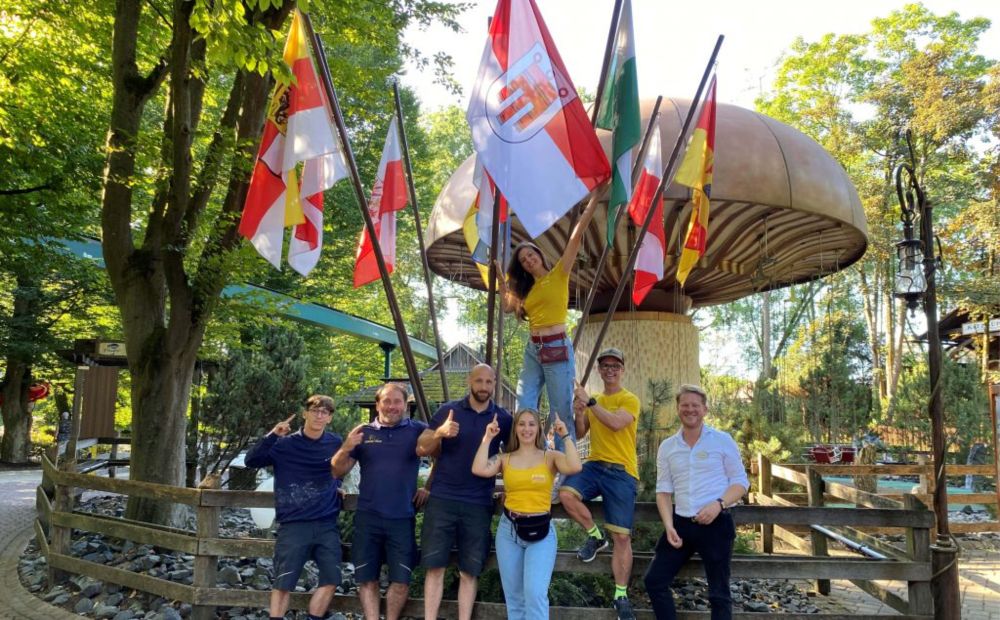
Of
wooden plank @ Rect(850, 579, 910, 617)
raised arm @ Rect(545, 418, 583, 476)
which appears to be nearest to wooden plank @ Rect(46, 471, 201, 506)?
raised arm @ Rect(545, 418, 583, 476)

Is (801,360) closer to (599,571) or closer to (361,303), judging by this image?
(361,303)

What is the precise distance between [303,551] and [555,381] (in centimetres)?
204

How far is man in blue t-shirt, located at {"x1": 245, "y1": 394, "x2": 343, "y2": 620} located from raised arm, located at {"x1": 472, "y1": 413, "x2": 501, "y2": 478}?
115 centimetres

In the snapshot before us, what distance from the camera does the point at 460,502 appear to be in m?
4.25

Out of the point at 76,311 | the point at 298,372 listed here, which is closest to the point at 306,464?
the point at 298,372

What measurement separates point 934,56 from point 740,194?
19.1m

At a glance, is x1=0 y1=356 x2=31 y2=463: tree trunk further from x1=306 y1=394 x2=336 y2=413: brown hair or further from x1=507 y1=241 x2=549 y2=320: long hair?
x1=507 y1=241 x2=549 y2=320: long hair

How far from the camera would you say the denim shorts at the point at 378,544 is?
4305 mm

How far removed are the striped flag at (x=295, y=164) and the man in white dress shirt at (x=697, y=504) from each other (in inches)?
115

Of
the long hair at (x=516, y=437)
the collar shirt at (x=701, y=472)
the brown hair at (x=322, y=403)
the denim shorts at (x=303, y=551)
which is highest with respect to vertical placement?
the brown hair at (x=322, y=403)

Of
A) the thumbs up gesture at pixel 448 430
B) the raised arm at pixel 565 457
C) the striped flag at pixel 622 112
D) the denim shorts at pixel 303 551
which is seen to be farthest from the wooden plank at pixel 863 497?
the denim shorts at pixel 303 551

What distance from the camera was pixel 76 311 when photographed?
69.8 feet

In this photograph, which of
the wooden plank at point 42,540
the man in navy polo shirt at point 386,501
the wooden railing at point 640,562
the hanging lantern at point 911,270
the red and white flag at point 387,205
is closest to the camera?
the man in navy polo shirt at point 386,501

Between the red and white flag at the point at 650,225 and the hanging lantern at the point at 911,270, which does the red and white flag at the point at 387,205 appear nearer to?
the red and white flag at the point at 650,225
